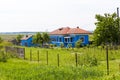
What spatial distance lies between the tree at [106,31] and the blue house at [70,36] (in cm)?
1317

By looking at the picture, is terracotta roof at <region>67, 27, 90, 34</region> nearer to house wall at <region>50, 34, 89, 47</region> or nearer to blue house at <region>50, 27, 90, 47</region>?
blue house at <region>50, 27, 90, 47</region>

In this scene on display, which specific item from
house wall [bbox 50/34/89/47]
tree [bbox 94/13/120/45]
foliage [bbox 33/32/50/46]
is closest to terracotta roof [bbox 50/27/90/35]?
house wall [bbox 50/34/89/47]

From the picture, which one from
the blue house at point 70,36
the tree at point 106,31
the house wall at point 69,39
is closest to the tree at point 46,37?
the blue house at point 70,36

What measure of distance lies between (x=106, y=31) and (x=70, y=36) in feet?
54.6

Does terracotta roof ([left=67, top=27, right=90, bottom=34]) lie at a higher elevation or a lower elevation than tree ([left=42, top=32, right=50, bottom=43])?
higher

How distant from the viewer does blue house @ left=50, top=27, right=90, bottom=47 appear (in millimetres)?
62281

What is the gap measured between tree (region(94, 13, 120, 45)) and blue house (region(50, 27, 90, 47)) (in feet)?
43.2

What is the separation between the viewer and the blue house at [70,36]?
204 ft

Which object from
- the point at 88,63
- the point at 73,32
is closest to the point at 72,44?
the point at 73,32

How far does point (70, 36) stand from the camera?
63.2 metres

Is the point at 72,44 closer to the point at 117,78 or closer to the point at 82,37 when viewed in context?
the point at 82,37

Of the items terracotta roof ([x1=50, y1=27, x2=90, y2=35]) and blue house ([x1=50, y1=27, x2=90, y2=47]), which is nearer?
blue house ([x1=50, y1=27, x2=90, y2=47])

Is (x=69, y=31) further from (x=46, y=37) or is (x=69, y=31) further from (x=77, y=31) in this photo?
(x=46, y=37)

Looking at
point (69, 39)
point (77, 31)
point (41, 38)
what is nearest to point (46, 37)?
point (41, 38)
